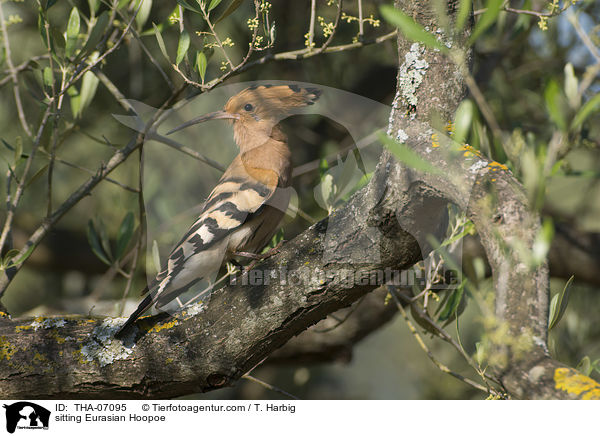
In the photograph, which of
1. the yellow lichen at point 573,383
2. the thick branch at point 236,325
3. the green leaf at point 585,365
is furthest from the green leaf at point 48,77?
the green leaf at point 585,365

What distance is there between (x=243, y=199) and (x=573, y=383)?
1.51 metres

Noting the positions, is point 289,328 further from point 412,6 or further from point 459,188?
point 412,6

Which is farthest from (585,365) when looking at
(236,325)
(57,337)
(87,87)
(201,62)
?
(87,87)

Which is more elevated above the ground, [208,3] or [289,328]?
[208,3]

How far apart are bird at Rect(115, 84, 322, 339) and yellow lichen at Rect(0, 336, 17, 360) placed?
363 mm

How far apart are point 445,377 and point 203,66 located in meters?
3.16

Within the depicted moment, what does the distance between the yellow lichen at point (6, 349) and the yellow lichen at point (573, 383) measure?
1.73 metres

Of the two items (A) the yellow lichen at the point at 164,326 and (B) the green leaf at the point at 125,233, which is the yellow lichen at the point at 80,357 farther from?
(B) the green leaf at the point at 125,233

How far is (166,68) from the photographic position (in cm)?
376

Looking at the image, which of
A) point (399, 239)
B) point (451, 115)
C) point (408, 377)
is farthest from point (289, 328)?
point (408, 377)

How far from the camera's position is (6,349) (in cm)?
203

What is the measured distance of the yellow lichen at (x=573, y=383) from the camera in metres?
1.12
